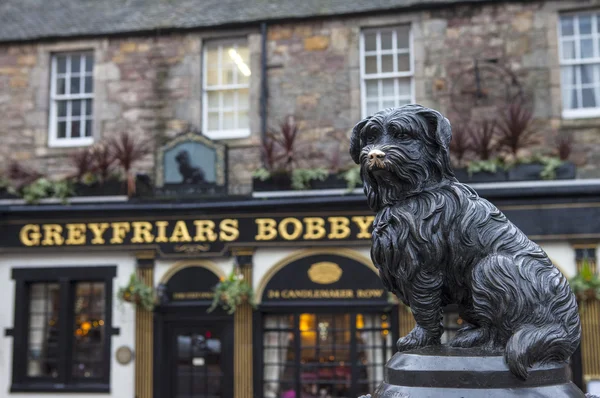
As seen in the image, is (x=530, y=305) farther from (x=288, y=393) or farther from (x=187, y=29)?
(x=187, y=29)

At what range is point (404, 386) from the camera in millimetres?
2977

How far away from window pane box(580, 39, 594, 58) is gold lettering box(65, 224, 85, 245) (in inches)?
333

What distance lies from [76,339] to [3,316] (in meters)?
1.30

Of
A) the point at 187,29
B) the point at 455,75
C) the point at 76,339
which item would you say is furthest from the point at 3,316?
the point at 455,75

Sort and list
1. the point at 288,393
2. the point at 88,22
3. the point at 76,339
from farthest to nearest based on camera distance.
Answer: the point at 88,22
the point at 76,339
the point at 288,393

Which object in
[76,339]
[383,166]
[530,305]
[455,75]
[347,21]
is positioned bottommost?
[76,339]

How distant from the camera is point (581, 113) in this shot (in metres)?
10.5

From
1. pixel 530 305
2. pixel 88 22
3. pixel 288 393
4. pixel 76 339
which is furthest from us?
pixel 88 22

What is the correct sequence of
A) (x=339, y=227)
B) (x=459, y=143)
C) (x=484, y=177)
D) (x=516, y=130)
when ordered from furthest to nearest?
(x=339, y=227)
(x=484, y=177)
(x=459, y=143)
(x=516, y=130)

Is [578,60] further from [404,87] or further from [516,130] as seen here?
[404,87]

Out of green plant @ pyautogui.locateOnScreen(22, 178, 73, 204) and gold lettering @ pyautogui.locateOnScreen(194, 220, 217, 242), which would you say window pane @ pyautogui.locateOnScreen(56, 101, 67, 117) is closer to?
green plant @ pyautogui.locateOnScreen(22, 178, 73, 204)

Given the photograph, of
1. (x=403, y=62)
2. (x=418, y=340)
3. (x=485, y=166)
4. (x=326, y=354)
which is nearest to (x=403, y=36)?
(x=403, y=62)

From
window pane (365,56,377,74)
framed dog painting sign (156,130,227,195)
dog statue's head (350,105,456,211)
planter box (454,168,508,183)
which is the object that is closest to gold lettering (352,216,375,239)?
planter box (454,168,508,183)

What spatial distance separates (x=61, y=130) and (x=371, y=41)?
5.62 meters
